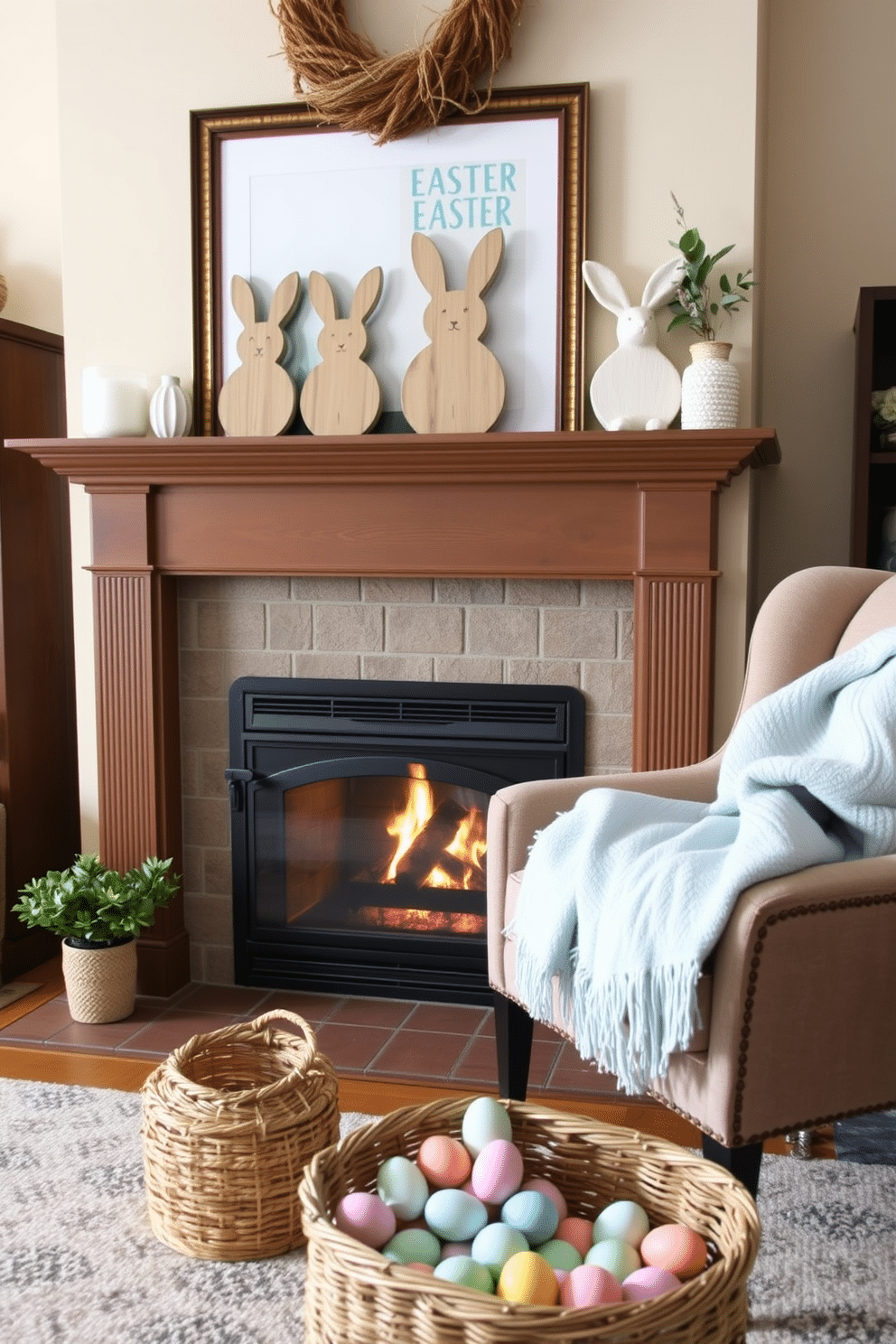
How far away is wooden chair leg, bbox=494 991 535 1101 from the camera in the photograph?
1.93 metres

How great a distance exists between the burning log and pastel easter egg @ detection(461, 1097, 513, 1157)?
1.37m

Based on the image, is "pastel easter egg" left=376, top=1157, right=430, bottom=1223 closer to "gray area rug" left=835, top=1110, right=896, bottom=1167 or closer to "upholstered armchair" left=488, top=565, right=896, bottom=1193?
"upholstered armchair" left=488, top=565, right=896, bottom=1193

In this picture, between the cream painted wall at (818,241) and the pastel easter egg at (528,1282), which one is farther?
the cream painted wall at (818,241)

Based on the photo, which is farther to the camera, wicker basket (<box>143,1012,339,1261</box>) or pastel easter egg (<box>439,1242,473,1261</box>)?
wicker basket (<box>143,1012,339,1261</box>)

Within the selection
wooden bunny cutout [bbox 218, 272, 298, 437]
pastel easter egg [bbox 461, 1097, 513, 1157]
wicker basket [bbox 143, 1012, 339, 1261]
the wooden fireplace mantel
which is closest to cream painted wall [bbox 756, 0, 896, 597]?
the wooden fireplace mantel

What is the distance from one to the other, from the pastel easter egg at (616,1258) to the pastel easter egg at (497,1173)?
10cm

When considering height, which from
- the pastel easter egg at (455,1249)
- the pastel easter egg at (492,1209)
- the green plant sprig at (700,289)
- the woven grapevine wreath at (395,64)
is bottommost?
the pastel easter egg at (455,1249)

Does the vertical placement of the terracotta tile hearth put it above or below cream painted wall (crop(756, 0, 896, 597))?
below

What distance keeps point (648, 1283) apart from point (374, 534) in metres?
1.69

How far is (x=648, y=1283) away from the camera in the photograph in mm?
1096

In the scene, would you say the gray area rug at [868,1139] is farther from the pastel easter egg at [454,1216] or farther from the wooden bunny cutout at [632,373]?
the wooden bunny cutout at [632,373]

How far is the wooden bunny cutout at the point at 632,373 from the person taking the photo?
7.81 feet

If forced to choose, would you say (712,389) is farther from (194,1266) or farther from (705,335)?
(194,1266)

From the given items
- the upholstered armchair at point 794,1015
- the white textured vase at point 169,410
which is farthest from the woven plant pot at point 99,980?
the upholstered armchair at point 794,1015
